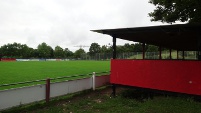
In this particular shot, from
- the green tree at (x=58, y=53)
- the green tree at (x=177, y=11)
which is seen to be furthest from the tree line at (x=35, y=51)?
the green tree at (x=177, y=11)

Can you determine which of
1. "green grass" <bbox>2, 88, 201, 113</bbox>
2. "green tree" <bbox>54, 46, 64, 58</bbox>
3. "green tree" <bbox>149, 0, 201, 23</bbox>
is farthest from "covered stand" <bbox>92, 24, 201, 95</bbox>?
"green tree" <bbox>54, 46, 64, 58</bbox>

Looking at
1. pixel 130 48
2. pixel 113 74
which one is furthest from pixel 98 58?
pixel 113 74

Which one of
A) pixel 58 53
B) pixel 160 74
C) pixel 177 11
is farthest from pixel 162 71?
pixel 58 53

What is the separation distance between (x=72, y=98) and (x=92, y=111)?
2.32 metres

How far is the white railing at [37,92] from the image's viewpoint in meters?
6.68

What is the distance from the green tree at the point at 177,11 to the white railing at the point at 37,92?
790 cm

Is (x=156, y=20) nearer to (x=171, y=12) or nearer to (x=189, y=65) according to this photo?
(x=171, y=12)

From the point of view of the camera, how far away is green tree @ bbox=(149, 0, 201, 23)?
520 inches

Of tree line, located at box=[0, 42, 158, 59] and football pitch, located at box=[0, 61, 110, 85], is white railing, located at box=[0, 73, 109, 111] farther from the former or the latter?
tree line, located at box=[0, 42, 158, 59]

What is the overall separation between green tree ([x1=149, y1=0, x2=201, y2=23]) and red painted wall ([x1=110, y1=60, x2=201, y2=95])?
6595 mm

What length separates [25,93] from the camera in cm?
728

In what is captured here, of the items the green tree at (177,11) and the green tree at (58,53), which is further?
the green tree at (58,53)

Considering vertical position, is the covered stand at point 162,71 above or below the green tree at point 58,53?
below

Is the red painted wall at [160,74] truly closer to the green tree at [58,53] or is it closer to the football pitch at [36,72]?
the football pitch at [36,72]
